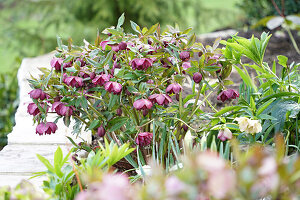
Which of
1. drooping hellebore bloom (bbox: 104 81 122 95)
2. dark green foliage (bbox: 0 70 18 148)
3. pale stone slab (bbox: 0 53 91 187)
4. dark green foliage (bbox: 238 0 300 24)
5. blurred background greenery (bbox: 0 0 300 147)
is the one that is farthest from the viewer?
blurred background greenery (bbox: 0 0 300 147)

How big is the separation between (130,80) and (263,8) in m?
2.73

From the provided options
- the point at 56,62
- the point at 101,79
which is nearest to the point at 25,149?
the point at 56,62

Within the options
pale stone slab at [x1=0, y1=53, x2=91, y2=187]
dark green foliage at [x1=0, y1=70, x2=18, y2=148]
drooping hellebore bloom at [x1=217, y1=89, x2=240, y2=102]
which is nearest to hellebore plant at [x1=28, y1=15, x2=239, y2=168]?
drooping hellebore bloom at [x1=217, y1=89, x2=240, y2=102]

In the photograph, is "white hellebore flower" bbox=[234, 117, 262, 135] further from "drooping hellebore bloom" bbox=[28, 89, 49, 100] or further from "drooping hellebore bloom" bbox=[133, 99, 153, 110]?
"drooping hellebore bloom" bbox=[28, 89, 49, 100]

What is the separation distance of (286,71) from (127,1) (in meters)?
2.80

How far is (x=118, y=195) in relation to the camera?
0.56 meters

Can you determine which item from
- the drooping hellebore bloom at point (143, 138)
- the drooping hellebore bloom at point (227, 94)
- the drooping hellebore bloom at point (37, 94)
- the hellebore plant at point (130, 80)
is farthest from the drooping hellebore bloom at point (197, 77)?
the drooping hellebore bloom at point (37, 94)

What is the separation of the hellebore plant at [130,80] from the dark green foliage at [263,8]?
2373mm

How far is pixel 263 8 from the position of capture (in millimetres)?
3738

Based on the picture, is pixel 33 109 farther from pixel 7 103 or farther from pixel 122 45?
pixel 7 103

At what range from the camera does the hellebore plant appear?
137 cm

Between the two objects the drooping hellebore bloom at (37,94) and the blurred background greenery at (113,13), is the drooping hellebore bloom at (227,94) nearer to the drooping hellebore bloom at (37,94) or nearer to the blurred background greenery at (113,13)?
the drooping hellebore bloom at (37,94)

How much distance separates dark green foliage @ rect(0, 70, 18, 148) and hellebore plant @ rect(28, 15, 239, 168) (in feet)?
4.48

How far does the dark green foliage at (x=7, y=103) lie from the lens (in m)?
2.75
